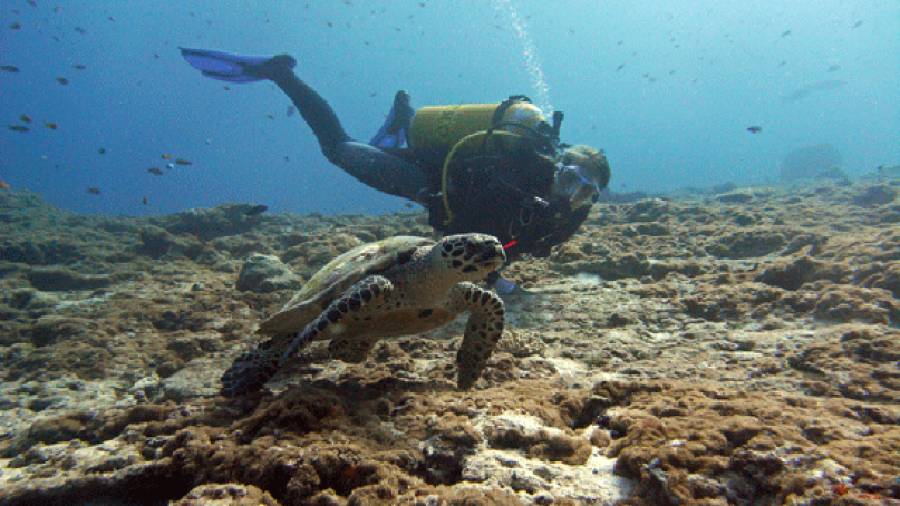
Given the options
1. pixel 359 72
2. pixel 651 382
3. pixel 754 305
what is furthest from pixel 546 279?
pixel 359 72

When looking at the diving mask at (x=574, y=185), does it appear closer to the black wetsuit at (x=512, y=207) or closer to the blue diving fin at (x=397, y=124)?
the black wetsuit at (x=512, y=207)

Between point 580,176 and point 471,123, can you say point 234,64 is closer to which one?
point 471,123

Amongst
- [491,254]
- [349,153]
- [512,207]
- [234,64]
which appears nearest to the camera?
[491,254]

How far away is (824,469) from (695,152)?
215m

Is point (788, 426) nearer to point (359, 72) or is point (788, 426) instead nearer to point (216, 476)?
point (216, 476)

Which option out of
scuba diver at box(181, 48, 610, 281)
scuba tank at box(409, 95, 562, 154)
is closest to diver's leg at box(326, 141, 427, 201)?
scuba diver at box(181, 48, 610, 281)

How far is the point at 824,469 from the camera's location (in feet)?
5.51

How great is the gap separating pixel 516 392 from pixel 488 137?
4.39 m

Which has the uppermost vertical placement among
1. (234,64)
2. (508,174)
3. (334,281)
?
(234,64)

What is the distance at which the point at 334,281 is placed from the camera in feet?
12.2

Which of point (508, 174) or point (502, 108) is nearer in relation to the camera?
point (508, 174)

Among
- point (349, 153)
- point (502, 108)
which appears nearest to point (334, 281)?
point (502, 108)

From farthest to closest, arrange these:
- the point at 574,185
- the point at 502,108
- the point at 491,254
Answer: the point at 502,108, the point at 574,185, the point at 491,254

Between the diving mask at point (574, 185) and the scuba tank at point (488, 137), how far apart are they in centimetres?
33
